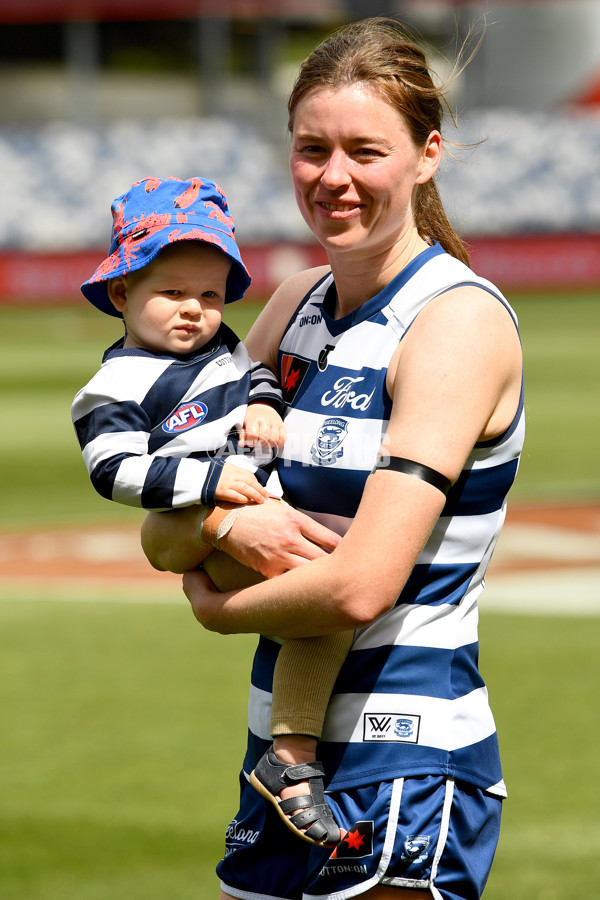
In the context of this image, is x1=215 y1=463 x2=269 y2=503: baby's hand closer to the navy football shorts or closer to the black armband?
the black armband

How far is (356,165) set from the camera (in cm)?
242

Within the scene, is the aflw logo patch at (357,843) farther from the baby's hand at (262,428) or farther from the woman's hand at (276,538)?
the baby's hand at (262,428)

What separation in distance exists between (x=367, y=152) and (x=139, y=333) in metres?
0.59

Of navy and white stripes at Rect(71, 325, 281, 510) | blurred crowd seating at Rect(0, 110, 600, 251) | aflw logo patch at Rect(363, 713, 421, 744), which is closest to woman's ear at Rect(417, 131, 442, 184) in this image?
navy and white stripes at Rect(71, 325, 281, 510)

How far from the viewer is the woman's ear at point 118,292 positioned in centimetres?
271

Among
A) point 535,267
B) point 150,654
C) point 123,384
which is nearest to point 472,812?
point 123,384

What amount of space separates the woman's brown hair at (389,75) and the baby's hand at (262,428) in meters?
0.48

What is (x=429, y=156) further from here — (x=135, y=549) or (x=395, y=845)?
(x=135, y=549)

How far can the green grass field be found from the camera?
448cm

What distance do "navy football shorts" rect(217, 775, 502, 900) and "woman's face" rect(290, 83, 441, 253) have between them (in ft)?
3.37

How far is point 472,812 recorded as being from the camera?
8.05ft

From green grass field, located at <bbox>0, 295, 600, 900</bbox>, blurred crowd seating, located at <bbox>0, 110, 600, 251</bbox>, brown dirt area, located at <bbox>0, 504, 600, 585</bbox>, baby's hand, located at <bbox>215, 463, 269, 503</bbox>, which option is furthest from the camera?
blurred crowd seating, located at <bbox>0, 110, 600, 251</bbox>

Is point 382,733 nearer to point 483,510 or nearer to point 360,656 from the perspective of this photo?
point 360,656

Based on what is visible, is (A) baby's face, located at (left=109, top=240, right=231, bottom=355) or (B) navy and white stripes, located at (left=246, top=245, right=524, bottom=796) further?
(A) baby's face, located at (left=109, top=240, right=231, bottom=355)
